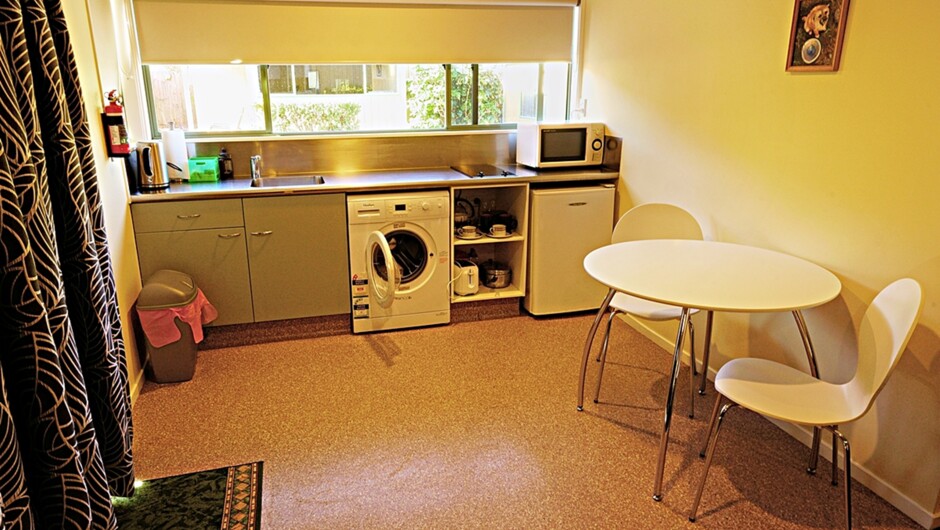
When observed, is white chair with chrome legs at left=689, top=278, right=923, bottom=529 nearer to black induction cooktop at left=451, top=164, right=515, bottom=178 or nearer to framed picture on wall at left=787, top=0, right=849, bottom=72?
framed picture on wall at left=787, top=0, right=849, bottom=72

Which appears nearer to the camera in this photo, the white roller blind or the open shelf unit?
the white roller blind

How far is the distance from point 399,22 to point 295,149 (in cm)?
100

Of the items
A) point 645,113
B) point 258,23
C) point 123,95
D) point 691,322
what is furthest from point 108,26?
point 691,322

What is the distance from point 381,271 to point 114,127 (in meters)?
1.53

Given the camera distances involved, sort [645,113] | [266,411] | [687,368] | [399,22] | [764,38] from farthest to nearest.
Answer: [399,22] → [645,113] → [687,368] → [266,411] → [764,38]

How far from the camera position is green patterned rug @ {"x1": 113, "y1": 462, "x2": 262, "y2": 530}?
81.9 inches

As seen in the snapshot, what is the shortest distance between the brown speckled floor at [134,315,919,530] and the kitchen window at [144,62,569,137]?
141cm

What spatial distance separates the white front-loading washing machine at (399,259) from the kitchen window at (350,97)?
2.61ft

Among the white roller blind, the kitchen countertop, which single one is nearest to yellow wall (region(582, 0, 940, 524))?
the kitchen countertop

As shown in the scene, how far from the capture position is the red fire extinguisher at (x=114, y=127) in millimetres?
2699

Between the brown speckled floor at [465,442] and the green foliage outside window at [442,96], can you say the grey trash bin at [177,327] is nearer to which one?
the brown speckled floor at [465,442]

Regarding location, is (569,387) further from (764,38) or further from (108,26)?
(108,26)

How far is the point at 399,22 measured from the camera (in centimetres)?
370

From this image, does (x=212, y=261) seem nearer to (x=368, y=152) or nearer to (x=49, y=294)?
(x=368, y=152)
